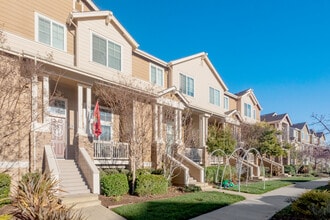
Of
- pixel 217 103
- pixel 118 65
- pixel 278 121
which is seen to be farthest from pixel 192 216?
pixel 278 121

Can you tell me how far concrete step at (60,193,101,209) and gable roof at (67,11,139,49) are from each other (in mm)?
9181

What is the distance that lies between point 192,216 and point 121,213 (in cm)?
242

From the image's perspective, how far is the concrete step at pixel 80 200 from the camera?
10.6m

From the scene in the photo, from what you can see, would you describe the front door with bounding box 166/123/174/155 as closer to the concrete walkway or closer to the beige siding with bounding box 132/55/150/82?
the beige siding with bounding box 132/55/150/82

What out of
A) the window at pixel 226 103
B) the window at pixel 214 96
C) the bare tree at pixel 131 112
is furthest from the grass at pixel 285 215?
the window at pixel 226 103

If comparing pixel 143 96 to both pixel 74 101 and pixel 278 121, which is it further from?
pixel 278 121

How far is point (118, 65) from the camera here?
17.9 metres

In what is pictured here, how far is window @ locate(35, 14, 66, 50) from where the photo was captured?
46.8 ft

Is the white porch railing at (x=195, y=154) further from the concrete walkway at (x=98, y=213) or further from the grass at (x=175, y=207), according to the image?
the concrete walkway at (x=98, y=213)

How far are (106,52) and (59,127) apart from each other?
5.16 m

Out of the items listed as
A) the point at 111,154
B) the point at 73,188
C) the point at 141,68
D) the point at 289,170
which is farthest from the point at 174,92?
the point at 289,170

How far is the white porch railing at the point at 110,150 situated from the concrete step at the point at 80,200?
3827 millimetres

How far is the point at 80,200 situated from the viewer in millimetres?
10969

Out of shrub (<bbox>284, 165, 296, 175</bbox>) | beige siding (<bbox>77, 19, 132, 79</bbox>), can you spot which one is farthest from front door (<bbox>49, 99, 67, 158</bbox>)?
shrub (<bbox>284, 165, 296, 175</bbox>)
